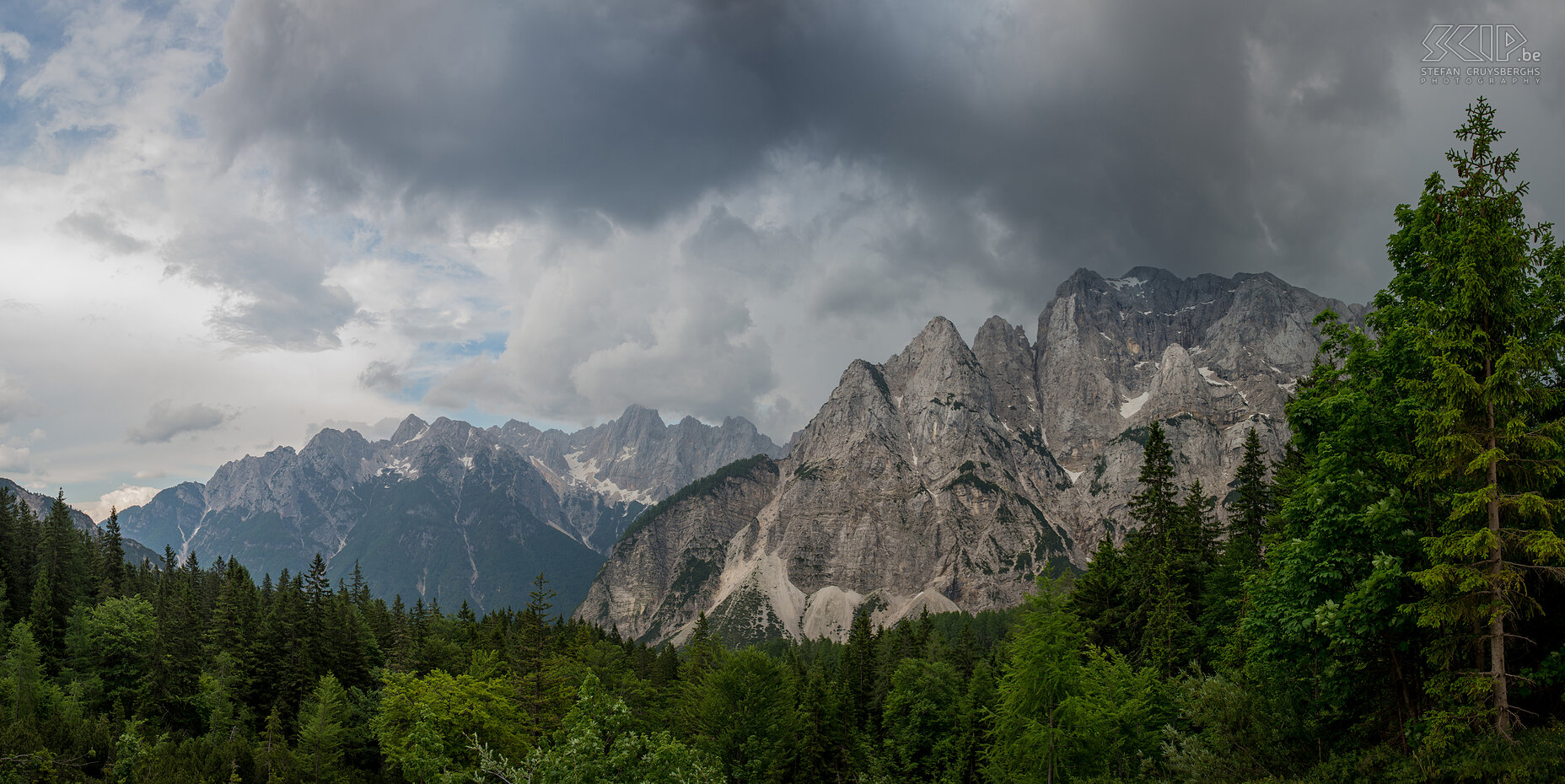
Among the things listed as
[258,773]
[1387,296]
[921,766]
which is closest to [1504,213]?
[1387,296]

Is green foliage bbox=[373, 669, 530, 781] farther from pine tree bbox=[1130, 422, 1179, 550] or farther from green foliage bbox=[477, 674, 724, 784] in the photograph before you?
pine tree bbox=[1130, 422, 1179, 550]

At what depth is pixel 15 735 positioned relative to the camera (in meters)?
31.3

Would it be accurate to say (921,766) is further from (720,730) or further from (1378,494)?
(1378,494)

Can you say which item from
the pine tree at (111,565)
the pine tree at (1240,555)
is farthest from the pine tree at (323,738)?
the pine tree at (1240,555)

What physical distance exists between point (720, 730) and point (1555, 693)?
39.8m

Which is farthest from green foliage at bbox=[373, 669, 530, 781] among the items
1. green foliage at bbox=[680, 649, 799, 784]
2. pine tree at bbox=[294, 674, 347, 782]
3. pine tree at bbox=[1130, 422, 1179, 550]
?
pine tree at bbox=[1130, 422, 1179, 550]

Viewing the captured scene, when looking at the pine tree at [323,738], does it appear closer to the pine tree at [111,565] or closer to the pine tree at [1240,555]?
the pine tree at [111,565]

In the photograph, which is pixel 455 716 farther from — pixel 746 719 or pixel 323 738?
pixel 323 738

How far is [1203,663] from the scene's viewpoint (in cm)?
4312

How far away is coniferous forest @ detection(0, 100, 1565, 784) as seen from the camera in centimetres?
1688

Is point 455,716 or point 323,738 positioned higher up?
point 455,716

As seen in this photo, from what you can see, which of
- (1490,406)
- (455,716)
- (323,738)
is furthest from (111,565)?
(1490,406)

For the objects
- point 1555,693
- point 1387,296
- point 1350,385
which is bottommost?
point 1555,693

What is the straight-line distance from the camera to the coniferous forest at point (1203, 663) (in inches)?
664
